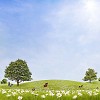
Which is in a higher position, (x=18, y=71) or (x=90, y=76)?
(x=18, y=71)

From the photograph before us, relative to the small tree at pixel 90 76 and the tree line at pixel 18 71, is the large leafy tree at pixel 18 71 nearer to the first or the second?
the tree line at pixel 18 71

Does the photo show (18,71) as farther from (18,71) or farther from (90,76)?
(90,76)

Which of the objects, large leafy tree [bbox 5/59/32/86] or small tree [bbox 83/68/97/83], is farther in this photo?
small tree [bbox 83/68/97/83]

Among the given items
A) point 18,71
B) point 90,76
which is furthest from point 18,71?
→ point 90,76

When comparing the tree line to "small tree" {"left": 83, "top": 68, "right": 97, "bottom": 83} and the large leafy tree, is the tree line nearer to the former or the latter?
the large leafy tree

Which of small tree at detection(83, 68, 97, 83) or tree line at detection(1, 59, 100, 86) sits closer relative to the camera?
tree line at detection(1, 59, 100, 86)

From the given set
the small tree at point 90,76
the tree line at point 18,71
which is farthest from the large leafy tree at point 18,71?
the small tree at point 90,76

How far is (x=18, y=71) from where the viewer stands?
8181 centimetres

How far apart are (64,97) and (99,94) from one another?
2.02 metres

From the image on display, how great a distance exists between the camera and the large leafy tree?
81.8 m

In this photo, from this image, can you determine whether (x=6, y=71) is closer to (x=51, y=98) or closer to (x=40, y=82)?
(x=40, y=82)

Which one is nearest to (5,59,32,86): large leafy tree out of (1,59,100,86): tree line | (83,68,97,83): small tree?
(1,59,100,86): tree line

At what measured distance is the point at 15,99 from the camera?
15.1 meters

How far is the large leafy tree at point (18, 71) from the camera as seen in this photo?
81812mm
